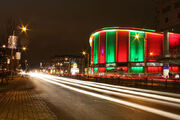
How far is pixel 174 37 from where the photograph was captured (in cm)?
7388

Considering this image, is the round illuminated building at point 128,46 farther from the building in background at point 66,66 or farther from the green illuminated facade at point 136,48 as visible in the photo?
the building in background at point 66,66

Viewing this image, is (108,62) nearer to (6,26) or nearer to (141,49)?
(141,49)

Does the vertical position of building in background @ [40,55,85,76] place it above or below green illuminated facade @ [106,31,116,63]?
below

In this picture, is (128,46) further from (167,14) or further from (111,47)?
(167,14)

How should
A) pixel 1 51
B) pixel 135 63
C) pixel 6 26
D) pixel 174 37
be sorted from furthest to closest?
pixel 174 37, pixel 135 63, pixel 1 51, pixel 6 26

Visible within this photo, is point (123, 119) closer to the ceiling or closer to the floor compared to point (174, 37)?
closer to the floor

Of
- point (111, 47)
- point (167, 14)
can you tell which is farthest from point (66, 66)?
point (167, 14)

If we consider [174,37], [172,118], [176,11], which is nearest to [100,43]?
[174,37]

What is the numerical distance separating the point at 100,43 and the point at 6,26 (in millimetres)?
52577

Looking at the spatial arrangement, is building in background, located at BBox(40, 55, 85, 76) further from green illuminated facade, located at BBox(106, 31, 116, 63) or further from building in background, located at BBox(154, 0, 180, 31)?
building in background, located at BBox(154, 0, 180, 31)

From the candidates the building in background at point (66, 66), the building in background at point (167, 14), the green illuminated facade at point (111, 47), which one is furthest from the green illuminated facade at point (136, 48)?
the building in background at point (66, 66)

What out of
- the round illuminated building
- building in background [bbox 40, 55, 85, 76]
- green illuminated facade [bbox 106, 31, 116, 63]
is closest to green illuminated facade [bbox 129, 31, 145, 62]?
the round illuminated building

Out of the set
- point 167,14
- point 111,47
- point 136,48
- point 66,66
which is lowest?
point 66,66

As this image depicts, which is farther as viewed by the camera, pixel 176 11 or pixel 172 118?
pixel 176 11
